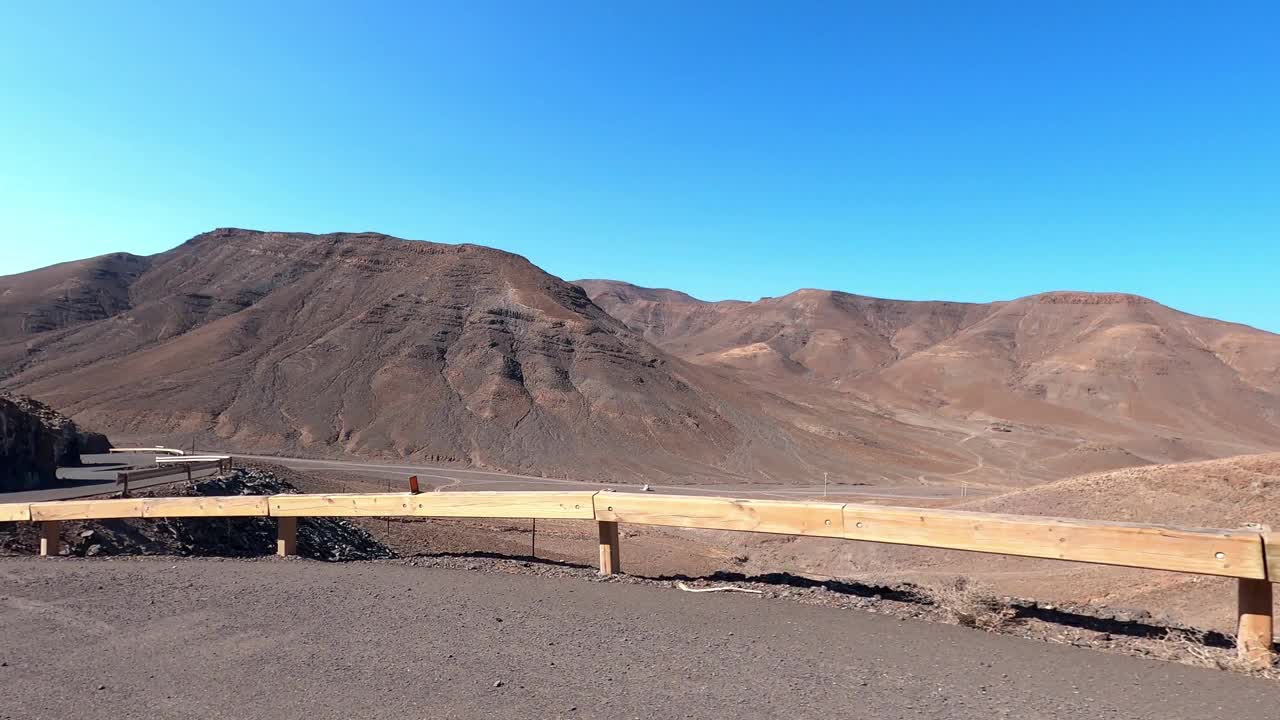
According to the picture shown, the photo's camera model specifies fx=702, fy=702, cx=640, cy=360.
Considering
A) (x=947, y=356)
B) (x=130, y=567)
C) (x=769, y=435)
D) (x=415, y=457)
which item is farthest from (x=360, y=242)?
(x=947, y=356)

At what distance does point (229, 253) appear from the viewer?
95312 mm

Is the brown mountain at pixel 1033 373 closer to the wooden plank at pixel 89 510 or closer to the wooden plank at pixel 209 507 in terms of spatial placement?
A: the wooden plank at pixel 209 507

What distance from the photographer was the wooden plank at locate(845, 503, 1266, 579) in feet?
14.2

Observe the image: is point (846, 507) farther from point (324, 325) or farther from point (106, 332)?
point (106, 332)

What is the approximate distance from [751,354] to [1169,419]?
2669 inches

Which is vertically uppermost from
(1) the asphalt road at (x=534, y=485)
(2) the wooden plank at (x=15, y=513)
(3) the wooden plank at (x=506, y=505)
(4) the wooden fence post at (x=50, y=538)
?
(3) the wooden plank at (x=506, y=505)

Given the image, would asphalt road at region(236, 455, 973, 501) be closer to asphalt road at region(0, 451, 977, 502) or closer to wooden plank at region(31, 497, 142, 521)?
asphalt road at region(0, 451, 977, 502)

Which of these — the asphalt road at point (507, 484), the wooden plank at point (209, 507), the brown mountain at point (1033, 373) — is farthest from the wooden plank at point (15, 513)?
the brown mountain at point (1033, 373)

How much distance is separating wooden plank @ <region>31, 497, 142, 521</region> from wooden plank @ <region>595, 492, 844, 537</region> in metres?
5.78

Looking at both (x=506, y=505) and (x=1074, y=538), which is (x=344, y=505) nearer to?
(x=506, y=505)

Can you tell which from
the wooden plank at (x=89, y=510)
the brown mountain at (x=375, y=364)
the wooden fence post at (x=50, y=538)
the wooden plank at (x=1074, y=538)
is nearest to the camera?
the wooden plank at (x=1074, y=538)

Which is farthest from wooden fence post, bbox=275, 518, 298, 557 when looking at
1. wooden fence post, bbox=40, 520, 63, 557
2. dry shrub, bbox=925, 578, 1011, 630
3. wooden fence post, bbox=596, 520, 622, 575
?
dry shrub, bbox=925, 578, 1011, 630

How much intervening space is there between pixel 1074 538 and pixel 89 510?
33.2 feet

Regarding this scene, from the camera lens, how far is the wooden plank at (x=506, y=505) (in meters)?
6.58
